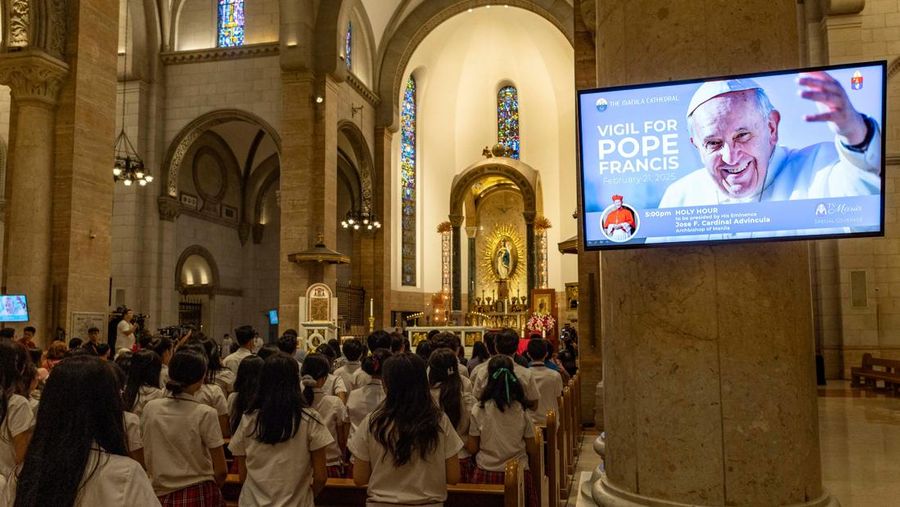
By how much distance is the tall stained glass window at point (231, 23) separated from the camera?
20.9m

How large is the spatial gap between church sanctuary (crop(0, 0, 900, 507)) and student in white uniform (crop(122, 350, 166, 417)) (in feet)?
0.08

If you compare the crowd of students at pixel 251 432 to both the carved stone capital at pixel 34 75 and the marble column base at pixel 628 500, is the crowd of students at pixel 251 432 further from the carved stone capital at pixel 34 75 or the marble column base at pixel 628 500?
the carved stone capital at pixel 34 75

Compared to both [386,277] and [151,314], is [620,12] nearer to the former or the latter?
[151,314]

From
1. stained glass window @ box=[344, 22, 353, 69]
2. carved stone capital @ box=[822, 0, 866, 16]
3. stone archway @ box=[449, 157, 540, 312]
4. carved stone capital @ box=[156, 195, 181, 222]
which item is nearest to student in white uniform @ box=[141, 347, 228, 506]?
carved stone capital @ box=[822, 0, 866, 16]

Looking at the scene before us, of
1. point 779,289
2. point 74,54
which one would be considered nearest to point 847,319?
point 779,289

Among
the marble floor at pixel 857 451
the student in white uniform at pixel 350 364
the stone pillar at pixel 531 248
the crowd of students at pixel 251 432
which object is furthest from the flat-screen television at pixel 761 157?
the stone pillar at pixel 531 248

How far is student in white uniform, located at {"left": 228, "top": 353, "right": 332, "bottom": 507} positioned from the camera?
3.36 metres

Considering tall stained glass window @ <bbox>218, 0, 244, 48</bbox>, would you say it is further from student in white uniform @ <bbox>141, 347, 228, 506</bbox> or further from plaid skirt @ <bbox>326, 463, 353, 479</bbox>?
student in white uniform @ <bbox>141, 347, 228, 506</bbox>

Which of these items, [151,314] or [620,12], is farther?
[151,314]

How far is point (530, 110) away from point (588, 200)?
2691 centimetres

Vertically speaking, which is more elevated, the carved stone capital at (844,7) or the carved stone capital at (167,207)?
the carved stone capital at (844,7)

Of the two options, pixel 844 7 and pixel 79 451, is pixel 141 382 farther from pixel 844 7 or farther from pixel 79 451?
pixel 844 7

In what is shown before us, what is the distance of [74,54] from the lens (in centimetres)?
1223

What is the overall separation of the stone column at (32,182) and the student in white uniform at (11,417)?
9.20m
